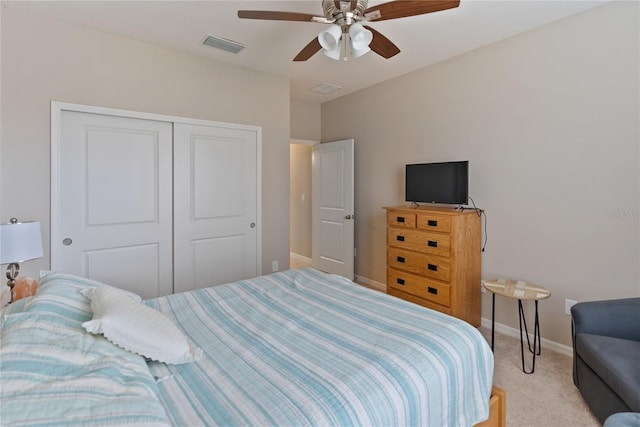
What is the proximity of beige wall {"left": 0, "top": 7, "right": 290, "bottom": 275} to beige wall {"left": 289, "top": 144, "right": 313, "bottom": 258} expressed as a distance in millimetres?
1912

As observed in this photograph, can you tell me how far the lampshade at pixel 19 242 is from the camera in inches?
66.2

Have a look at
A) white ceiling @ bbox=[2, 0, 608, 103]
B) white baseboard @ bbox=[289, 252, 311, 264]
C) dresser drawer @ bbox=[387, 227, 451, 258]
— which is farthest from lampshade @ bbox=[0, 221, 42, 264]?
white baseboard @ bbox=[289, 252, 311, 264]

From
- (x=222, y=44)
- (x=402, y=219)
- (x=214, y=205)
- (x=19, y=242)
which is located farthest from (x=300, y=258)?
(x=19, y=242)

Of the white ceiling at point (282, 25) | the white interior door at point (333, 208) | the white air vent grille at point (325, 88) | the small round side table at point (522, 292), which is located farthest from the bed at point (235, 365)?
the white air vent grille at point (325, 88)

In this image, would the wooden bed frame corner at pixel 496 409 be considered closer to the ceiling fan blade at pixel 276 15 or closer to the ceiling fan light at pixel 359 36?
the ceiling fan light at pixel 359 36

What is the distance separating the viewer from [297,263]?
5.69m

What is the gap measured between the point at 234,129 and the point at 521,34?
114 inches

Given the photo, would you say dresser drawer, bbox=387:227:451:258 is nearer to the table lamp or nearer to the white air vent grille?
the white air vent grille

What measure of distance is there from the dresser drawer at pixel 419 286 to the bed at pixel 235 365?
133 centimetres

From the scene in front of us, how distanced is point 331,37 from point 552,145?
2007mm

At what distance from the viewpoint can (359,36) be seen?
1935 mm

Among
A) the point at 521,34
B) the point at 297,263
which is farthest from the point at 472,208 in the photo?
the point at 297,263

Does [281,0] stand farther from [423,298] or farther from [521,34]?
[423,298]

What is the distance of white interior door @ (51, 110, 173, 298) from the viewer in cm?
257
